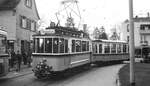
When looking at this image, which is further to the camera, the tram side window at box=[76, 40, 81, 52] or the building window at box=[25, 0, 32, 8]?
the building window at box=[25, 0, 32, 8]

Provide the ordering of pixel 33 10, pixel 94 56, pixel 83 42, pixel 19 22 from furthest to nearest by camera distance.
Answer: pixel 33 10 < pixel 19 22 < pixel 94 56 < pixel 83 42

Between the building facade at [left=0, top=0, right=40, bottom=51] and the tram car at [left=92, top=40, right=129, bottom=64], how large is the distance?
895cm

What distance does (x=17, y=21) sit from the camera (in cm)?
2745

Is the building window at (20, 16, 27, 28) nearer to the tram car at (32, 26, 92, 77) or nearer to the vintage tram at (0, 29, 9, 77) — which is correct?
the tram car at (32, 26, 92, 77)

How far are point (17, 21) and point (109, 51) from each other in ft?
36.4

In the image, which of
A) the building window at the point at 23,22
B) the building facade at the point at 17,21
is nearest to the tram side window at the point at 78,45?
the building facade at the point at 17,21

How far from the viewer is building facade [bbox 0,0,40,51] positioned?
88.3ft

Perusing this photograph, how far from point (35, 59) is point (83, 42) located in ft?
18.2

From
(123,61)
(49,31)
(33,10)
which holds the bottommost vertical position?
(123,61)

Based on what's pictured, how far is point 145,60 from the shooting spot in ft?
105

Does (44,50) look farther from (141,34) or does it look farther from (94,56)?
(141,34)

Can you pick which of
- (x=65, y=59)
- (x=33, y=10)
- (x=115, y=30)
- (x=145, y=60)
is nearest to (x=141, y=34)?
(x=115, y=30)

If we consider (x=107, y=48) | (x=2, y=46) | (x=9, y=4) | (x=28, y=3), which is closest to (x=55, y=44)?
(x=2, y=46)

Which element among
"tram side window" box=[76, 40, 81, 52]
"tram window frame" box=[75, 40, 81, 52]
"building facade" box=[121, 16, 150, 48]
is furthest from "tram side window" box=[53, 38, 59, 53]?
"building facade" box=[121, 16, 150, 48]
